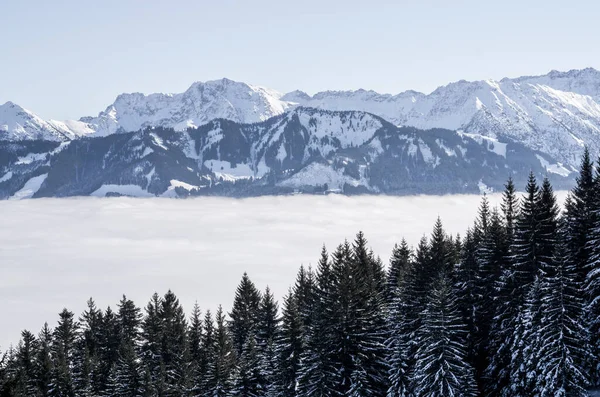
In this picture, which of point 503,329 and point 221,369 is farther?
point 221,369

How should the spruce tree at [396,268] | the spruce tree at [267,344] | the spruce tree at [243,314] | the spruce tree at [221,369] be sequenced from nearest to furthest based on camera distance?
the spruce tree at [267,344] < the spruce tree at [221,369] < the spruce tree at [396,268] < the spruce tree at [243,314]

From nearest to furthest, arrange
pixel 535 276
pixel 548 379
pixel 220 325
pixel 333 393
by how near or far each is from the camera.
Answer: pixel 548 379, pixel 535 276, pixel 333 393, pixel 220 325

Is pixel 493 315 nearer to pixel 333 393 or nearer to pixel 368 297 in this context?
pixel 368 297

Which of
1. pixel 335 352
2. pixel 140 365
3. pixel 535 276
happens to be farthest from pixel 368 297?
pixel 140 365

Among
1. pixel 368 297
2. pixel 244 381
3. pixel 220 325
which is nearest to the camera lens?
pixel 368 297

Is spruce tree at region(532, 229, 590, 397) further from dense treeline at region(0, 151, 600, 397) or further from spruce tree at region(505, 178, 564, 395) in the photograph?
spruce tree at region(505, 178, 564, 395)

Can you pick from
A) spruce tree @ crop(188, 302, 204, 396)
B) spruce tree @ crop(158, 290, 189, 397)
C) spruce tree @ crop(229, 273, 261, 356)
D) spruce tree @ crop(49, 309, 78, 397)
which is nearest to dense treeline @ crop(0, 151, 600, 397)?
spruce tree @ crop(188, 302, 204, 396)

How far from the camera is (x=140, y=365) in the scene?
85.9 m

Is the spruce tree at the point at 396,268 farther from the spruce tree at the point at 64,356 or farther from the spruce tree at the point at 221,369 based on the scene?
the spruce tree at the point at 64,356

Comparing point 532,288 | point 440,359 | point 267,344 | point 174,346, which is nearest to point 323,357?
point 440,359

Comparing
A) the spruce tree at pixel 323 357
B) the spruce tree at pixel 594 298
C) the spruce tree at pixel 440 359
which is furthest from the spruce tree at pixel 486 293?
the spruce tree at pixel 323 357

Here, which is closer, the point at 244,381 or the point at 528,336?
the point at 528,336

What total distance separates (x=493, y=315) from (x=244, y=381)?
25457 millimetres

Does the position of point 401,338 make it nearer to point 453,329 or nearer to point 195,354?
point 453,329
